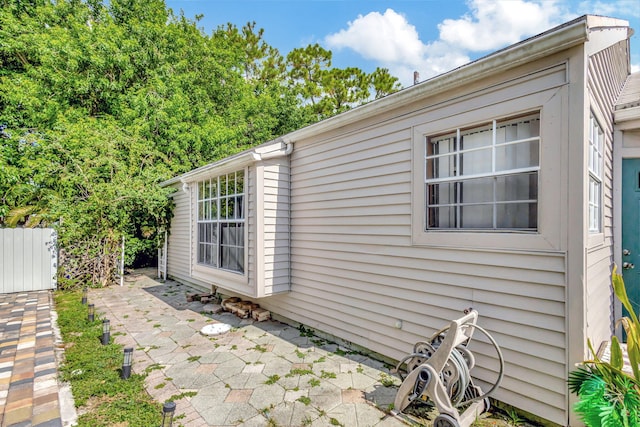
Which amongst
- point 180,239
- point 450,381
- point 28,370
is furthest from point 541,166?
point 180,239

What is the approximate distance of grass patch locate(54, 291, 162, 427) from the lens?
2844 mm

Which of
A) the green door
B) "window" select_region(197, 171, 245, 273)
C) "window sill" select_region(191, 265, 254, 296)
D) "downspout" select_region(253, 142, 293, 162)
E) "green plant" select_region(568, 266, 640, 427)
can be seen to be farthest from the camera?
"window" select_region(197, 171, 245, 273)

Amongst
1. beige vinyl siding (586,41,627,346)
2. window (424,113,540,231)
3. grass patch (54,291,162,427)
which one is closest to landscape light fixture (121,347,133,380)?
grass patch (54,291,162,427)

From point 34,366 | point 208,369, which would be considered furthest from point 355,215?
point 34,366

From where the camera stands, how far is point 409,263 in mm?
3652

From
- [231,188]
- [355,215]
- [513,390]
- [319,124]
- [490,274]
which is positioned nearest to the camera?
[513,390]

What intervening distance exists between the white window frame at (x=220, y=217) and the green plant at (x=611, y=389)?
453cm

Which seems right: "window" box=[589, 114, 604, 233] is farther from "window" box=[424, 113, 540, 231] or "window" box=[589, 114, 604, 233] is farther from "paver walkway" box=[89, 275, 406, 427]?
"paver walkway" box=[89, 275, 406, 427]

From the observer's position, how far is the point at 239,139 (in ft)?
50.5

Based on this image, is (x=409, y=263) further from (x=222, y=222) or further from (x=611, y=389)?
(x=222, y=222)

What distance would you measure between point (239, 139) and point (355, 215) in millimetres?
12605

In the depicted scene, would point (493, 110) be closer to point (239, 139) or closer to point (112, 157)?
point (112, 157)

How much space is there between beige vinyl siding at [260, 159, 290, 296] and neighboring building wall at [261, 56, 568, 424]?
0.48 ft

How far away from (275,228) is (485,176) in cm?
338
